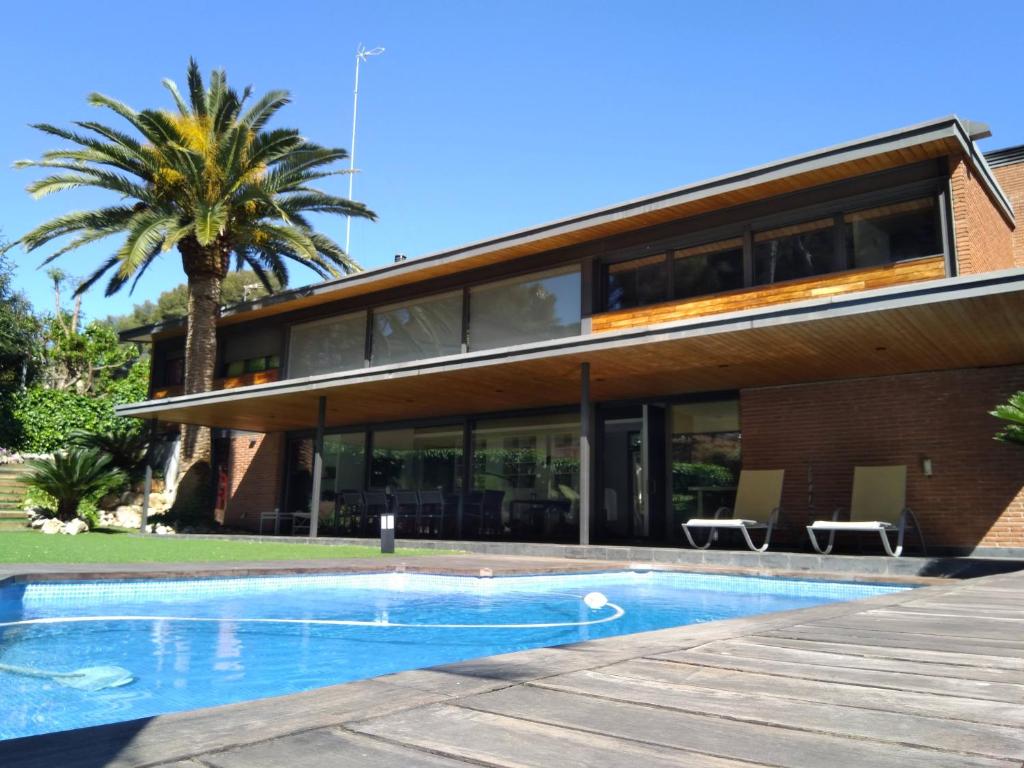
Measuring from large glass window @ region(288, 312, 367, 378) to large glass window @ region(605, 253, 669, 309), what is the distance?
610cm

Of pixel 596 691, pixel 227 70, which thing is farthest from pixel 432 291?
pixel 596 691

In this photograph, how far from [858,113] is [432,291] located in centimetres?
1207

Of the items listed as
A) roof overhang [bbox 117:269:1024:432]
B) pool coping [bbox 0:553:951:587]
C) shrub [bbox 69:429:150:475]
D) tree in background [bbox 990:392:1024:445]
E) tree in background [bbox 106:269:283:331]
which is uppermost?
tree in background [bbox 106:269:283:331]

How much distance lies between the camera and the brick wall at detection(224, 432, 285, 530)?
63.0 feet

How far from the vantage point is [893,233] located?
10.5 m

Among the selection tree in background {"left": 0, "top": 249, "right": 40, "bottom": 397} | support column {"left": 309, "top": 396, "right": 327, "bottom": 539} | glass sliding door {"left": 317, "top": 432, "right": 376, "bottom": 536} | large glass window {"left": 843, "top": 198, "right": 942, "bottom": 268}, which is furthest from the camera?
tree in background {"left": 0, "top": 249, "right": 40, "bottom": 397}

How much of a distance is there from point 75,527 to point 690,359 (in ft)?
40.8

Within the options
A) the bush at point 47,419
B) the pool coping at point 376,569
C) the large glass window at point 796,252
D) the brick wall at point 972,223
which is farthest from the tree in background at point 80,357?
the brick wall at point 972,223

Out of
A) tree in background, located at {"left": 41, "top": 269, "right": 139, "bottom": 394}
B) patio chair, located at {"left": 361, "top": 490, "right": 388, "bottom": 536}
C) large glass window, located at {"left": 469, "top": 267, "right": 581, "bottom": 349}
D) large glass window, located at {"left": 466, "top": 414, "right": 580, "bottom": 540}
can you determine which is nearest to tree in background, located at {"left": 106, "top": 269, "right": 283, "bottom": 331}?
tree in background, located at {"left": 41, "top": 269, "right": 139, "bottom": 394}

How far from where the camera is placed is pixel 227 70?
17438 mm

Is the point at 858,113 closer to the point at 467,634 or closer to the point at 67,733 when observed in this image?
the point at 467,634

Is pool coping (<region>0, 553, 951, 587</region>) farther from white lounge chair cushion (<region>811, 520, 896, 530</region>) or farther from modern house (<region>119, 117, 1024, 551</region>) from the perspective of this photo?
modern house (<region>119, 117, 1024, 551</region>)

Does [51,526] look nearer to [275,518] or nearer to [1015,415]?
[275,518]

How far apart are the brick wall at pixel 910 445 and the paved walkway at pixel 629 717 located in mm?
9121
